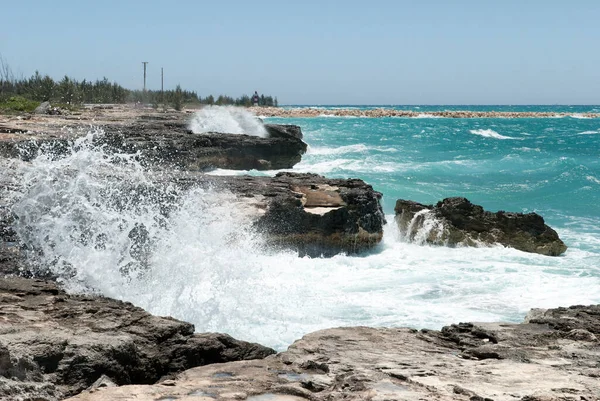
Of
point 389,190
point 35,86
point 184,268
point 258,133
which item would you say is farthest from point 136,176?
point 35,86

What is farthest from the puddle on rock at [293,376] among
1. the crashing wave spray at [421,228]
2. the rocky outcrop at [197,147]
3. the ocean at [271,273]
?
the rocky outcrop at [197,147]

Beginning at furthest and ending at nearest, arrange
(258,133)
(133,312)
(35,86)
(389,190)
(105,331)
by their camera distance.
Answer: (35,86) < (258,133) < (389,190) < (133,312) < (105,331)

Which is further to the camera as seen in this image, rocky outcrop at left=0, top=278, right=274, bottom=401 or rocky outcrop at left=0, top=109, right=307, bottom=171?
rocky outcrop at left=0, top=109, right=307, bottom=171

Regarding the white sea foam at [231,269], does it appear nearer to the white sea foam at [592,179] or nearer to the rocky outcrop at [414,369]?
the rocky outcrop at [414,369]

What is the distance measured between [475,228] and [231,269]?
225 inches

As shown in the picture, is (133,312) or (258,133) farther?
(258,133)

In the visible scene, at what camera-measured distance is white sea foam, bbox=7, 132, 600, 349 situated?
6906 millimetres

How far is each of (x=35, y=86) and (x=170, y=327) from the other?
139 feet

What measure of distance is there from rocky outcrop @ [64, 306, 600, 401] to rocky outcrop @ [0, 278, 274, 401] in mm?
386

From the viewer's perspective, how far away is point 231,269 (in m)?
8.62

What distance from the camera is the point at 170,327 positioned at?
4.68 m

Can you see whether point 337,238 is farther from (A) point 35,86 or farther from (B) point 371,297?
(A) point 35,86

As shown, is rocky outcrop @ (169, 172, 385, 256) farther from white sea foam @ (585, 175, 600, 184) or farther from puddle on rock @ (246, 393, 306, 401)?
white sea foam @ (585, 175, 600, 184)

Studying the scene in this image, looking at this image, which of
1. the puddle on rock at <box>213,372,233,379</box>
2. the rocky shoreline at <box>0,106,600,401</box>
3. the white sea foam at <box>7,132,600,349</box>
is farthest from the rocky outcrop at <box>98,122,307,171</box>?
the puddle on rock at <box>213,372,233,379</box>
